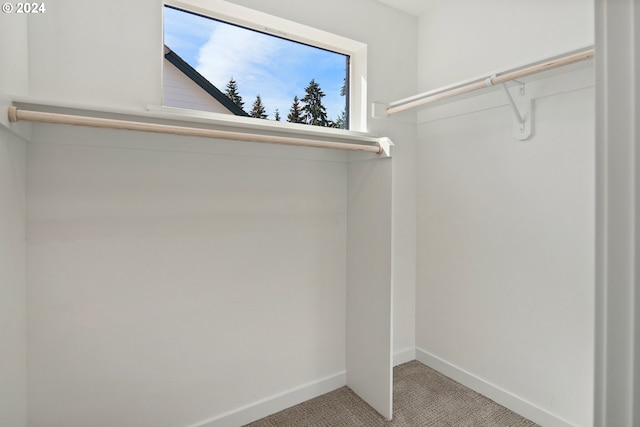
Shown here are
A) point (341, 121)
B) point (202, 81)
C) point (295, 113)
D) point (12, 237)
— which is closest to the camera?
point (12, 237)

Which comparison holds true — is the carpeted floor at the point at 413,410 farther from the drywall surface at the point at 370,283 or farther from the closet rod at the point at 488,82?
the closet rod at the point at 488,82

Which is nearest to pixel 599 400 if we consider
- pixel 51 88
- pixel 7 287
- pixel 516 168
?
pixel 7 287

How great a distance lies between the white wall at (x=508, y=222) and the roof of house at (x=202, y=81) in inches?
51.6

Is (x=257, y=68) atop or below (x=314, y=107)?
atop

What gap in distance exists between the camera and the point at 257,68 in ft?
6.11

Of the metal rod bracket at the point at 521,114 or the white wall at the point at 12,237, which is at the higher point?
the metal rod bracket at the point at 521,114

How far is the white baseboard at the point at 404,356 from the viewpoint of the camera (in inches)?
91.1

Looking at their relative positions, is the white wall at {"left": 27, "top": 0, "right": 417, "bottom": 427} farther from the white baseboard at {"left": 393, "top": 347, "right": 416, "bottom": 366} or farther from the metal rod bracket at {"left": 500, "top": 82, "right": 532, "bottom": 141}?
the metal rod bracket at {"left": 500, "top": 82, "right": 532, "bottom": 141}

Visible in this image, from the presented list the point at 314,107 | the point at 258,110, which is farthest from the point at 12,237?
the point at 314,107

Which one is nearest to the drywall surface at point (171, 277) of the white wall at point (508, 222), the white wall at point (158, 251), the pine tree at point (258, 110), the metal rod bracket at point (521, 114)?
the white wall at point (158, 251)

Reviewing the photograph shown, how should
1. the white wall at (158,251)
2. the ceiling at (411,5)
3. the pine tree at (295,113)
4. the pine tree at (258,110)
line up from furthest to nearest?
1. the ceiling at (411,5)
2. the pine tree at (295,113)
3. the pine tree at (258,110)
4. the white wall at (158,251)

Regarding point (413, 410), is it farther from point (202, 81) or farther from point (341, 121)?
point (202, 81)

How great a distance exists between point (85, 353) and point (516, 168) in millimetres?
2273

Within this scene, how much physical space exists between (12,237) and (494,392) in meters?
2.43
